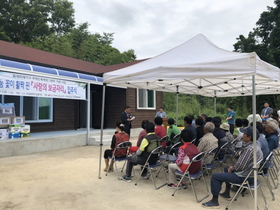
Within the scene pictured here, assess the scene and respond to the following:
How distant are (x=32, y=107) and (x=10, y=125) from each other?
1.66 meters

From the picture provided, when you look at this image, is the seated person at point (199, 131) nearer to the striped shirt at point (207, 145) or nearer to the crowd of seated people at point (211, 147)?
the crowd of seated people at point (211, 147)

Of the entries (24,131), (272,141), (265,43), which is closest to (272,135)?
(272,141)

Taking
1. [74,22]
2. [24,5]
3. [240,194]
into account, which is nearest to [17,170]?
[240,194]

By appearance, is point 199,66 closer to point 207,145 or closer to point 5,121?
point 207,145

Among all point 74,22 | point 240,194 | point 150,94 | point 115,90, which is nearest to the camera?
point 240,194

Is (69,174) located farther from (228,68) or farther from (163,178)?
(228,68)

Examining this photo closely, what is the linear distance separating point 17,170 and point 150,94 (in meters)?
8.23

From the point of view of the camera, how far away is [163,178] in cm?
445

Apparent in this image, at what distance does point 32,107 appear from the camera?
8469mm

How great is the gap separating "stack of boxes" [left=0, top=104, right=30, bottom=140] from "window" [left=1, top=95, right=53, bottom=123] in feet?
1.81

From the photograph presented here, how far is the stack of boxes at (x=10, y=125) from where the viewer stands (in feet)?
22.1

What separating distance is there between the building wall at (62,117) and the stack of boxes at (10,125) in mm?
1266

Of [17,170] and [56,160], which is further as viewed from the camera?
[56,160]

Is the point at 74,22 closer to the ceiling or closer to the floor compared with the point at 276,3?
closer to the ceiling
